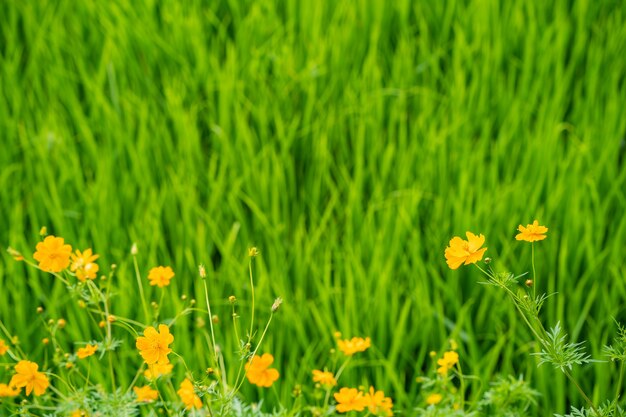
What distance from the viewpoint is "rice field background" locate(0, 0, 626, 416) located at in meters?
1.86

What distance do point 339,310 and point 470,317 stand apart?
0.31 m

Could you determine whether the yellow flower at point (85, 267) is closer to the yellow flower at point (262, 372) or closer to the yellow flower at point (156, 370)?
the yellow flower at point (156, 370)

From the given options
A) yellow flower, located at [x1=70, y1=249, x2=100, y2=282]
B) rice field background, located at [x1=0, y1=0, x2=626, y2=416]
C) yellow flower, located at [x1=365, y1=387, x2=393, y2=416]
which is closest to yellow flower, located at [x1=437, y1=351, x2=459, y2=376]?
yellow flower, located at [x1=365, y1=387, x2=393, y2=416]

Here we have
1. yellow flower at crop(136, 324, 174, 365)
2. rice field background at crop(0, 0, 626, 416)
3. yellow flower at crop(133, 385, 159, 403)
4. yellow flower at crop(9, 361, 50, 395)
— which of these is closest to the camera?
yellow flower at crop(136, 324, 174, 365)

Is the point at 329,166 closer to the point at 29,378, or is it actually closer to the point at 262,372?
the point at 262,372

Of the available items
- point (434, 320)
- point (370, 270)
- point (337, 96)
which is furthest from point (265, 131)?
point (434, 320)

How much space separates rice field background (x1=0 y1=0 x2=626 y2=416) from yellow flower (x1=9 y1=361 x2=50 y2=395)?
0.41 m

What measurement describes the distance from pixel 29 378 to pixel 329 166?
46.3 inches

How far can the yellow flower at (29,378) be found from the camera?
1247 mm

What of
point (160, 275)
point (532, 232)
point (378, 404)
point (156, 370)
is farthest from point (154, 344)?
point (532, 232)

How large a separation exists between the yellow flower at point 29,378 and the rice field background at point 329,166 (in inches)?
16.0

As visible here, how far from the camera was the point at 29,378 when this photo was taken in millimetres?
1261

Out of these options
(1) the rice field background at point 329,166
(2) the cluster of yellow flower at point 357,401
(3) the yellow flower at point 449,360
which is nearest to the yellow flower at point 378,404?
(2) the cluster of yellow flower at point 357,401

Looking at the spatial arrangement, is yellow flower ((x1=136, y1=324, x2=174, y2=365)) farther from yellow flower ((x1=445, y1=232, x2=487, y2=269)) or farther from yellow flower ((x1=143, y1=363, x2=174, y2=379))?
yellow flower ((x1=445, y1=232, x2=487, y2=269))
